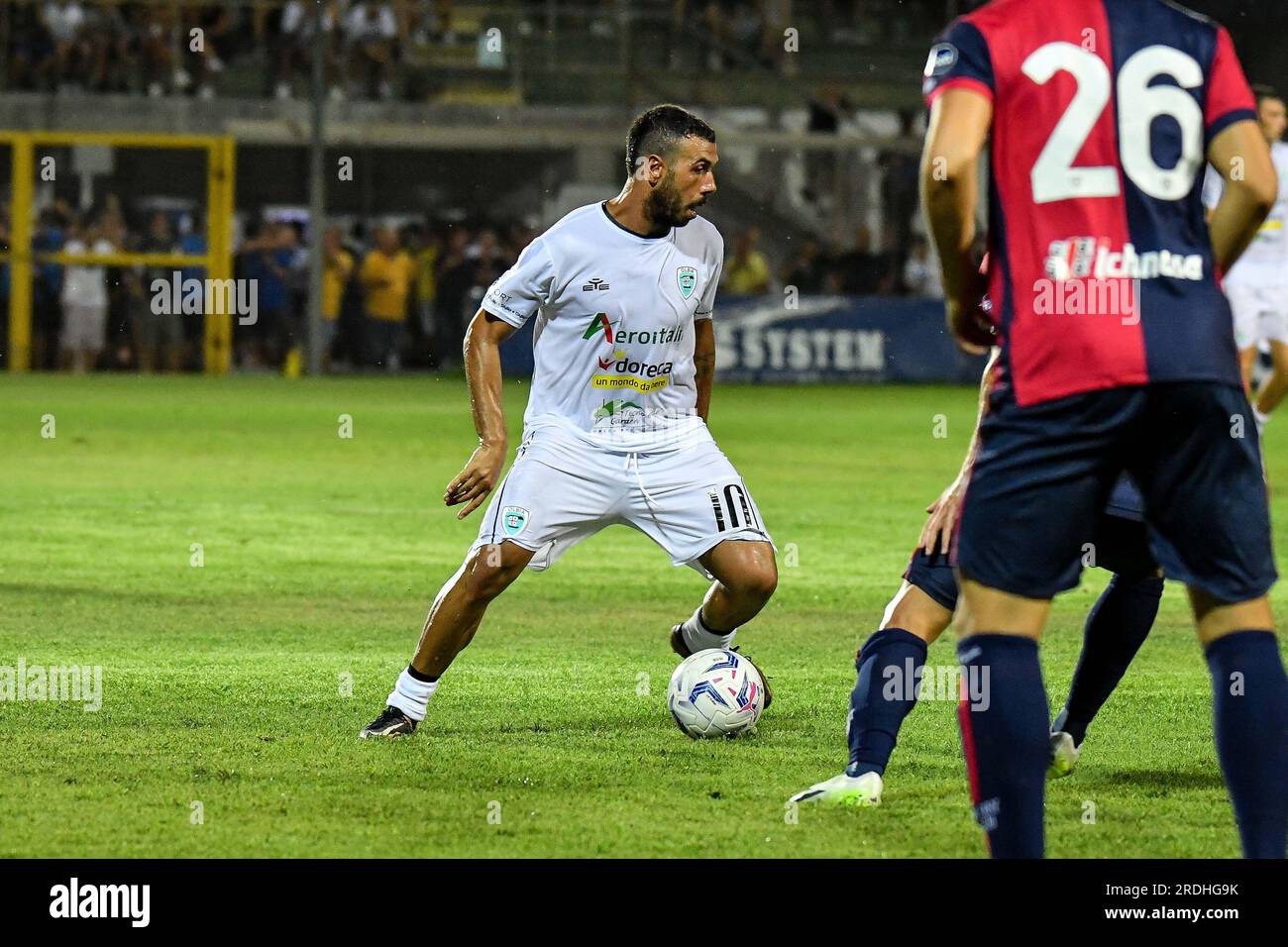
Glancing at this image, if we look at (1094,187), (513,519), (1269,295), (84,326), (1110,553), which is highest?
(1094,187)

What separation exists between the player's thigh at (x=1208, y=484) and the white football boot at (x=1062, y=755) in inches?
77.6

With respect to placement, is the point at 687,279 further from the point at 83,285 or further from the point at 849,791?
the point at 83,285

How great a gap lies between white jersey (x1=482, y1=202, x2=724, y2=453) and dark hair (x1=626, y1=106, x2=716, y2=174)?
0.93ft

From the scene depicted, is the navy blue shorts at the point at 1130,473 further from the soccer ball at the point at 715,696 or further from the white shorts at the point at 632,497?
the white shorts at the point at 632,497

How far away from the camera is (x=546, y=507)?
6.52 metres

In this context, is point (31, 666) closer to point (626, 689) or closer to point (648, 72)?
point (626, 689)

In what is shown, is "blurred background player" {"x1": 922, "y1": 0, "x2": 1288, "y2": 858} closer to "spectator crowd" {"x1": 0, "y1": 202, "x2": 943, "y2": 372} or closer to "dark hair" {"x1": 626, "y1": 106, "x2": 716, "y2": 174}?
"dark hair" {"x1": 626, "y1": 106, "x2": 716, "y2": 174}

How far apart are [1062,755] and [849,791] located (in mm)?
853

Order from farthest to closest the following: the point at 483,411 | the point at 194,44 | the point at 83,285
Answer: the point at 194,44, the point at 83,285, the point at 483,411

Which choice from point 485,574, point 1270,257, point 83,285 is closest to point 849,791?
point 485,574

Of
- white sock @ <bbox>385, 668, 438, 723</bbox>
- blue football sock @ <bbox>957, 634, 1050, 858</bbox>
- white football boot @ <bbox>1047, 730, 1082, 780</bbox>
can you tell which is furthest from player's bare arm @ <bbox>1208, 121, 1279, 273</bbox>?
white sock @ <bbox>385, 668, 438, 723</bbox>

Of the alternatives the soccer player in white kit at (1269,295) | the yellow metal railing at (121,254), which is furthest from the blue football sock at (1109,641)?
the yellow metal railing at (121,254)

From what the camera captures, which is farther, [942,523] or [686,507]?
[686,507]

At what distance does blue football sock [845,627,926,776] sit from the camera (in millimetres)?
5324
